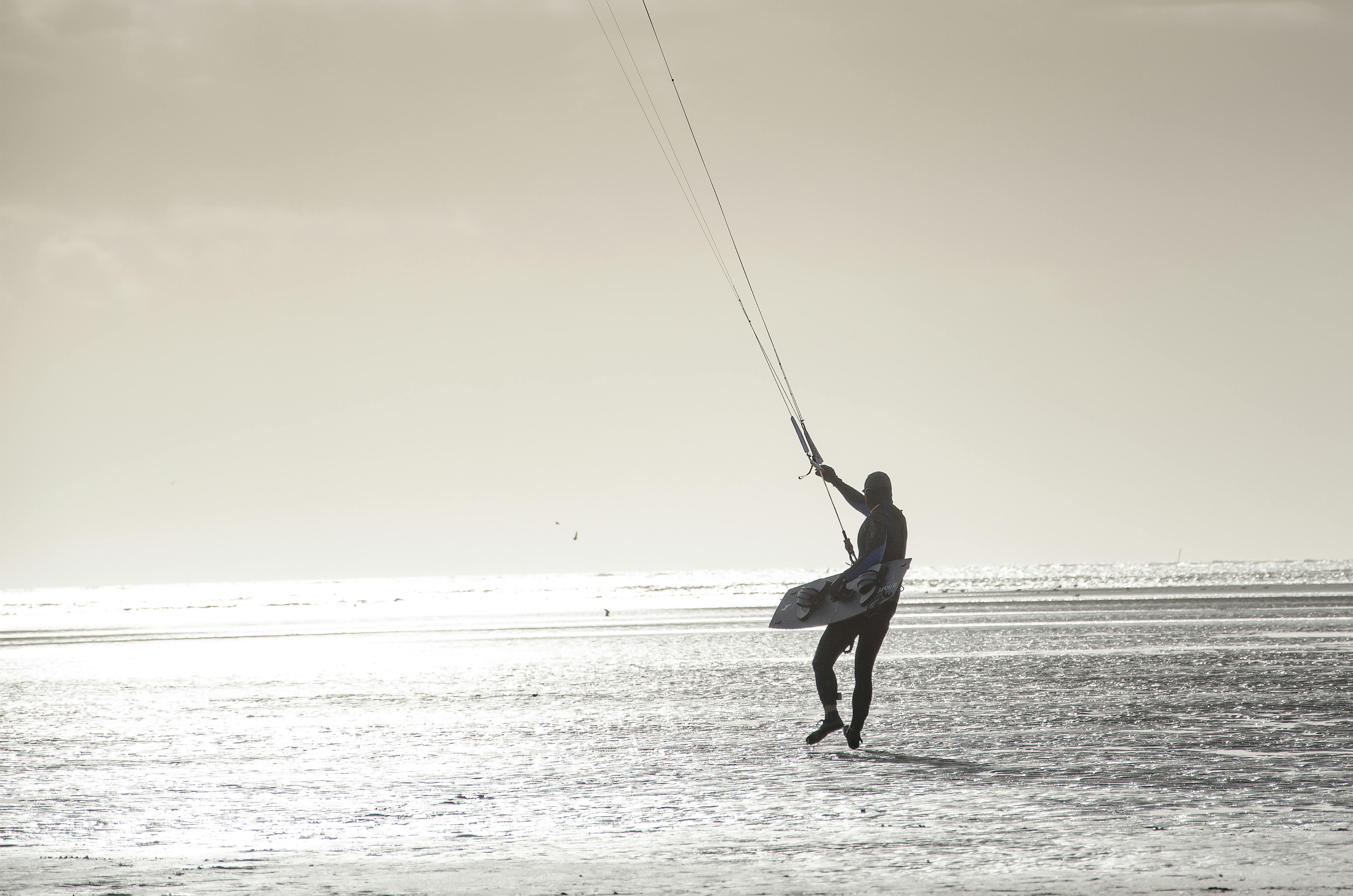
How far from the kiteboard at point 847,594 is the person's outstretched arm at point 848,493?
1.63 ft

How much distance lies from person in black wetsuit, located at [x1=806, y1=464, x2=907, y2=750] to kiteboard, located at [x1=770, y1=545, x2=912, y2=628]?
49 millimetres

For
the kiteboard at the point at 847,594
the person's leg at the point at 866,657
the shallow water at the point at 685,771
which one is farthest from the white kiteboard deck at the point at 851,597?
the shallow water at the point at 685,771

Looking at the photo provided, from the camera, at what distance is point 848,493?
9.71 metres

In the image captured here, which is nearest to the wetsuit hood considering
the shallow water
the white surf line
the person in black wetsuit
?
the person in black wetsuit

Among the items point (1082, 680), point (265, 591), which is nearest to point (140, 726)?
point (1082, 680)

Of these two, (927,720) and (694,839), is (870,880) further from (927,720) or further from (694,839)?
(927,720)

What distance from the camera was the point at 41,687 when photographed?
50.0 ft

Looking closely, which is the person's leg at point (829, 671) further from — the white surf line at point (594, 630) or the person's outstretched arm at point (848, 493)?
the white surf line at point (594, 630)

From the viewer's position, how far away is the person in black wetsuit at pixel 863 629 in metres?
8.88

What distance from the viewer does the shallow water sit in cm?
518

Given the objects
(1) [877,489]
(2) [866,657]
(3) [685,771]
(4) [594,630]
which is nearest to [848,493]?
(1) [877,489]

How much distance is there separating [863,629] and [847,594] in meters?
0.27

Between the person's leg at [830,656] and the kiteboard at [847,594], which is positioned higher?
the kiteboard at [847,594]

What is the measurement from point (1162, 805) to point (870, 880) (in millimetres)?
2218
